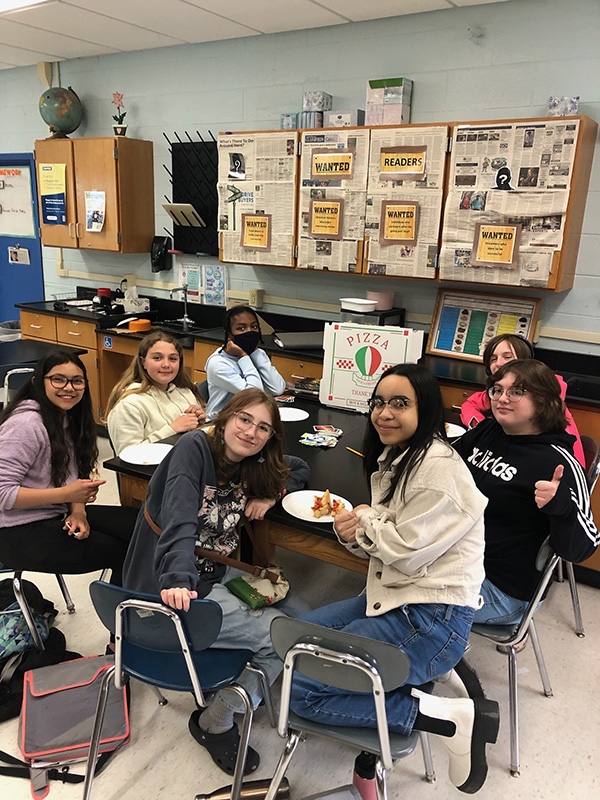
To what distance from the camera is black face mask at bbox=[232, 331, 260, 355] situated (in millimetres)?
2926

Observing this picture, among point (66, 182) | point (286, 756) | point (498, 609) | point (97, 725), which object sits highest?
point (66, 182)

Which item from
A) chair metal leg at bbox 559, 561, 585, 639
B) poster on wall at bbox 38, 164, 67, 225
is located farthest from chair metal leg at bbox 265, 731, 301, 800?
poster on wall at bbox 38, 164, 67, 225

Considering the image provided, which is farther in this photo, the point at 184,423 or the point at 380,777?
the point at 184,423

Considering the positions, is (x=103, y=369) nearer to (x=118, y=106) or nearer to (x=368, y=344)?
(x=118, y=106)

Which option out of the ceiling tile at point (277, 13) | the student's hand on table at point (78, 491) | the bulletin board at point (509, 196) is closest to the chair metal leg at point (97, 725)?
the student's hand on table at point (78, 491)

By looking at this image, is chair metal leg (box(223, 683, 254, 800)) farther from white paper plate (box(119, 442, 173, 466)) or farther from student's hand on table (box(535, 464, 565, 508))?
student's hand on table (box(535, 464, 565, 508))

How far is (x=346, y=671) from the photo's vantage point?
1.29 metres

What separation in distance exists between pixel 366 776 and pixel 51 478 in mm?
1377

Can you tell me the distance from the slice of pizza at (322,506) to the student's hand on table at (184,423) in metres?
0.78

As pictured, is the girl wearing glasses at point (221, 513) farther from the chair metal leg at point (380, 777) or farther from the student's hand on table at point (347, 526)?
the chair metal leg at point (380, 777)

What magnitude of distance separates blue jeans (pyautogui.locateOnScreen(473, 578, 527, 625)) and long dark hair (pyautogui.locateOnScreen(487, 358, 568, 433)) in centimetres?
54

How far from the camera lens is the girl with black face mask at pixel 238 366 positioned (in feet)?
9.28

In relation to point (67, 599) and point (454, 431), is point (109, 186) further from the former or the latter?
point (454, 431)

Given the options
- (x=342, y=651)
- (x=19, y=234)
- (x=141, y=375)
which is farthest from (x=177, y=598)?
(x=19, y=234)
